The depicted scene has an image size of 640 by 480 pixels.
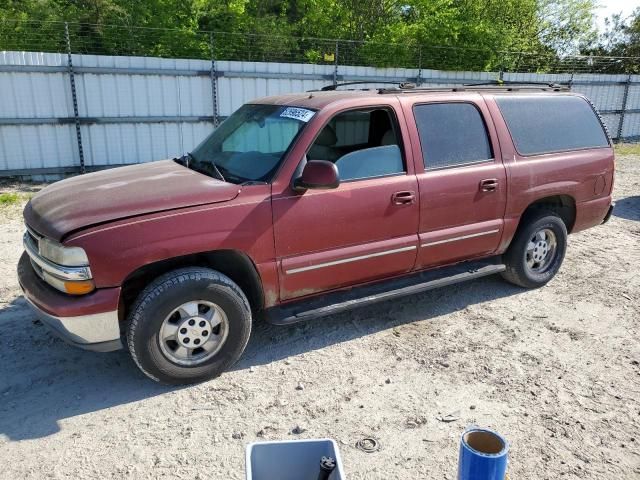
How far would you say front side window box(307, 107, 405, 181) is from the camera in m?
4.04

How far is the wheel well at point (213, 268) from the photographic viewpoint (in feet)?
11.7

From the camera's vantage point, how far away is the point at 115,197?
3541mm

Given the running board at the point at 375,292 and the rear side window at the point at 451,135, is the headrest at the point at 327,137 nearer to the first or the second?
the rear side window at the point at 451,135

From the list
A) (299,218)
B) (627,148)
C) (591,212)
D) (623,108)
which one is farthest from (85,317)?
(623,108)

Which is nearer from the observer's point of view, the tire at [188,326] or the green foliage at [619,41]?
the tire at [188,326]

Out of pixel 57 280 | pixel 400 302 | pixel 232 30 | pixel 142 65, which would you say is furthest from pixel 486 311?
pixel 232 30

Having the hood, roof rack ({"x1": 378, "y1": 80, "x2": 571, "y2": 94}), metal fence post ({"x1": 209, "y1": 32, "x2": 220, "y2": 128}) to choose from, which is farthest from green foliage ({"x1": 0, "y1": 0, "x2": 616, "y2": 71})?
the hood

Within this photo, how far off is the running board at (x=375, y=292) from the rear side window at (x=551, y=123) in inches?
46.0

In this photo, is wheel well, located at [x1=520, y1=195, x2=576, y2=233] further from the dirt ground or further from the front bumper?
the front bumper

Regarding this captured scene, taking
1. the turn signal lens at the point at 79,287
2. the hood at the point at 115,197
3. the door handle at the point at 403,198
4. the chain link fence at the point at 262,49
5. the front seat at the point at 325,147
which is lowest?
the turn signal lens at the point at 79,287

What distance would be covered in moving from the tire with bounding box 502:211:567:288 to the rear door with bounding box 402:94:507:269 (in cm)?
38

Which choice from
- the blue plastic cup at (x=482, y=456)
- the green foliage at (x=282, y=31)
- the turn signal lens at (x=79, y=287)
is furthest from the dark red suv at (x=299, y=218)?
the green foliage at (x=282, y=31)

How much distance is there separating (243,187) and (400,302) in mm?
2122

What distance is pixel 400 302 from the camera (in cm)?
505
